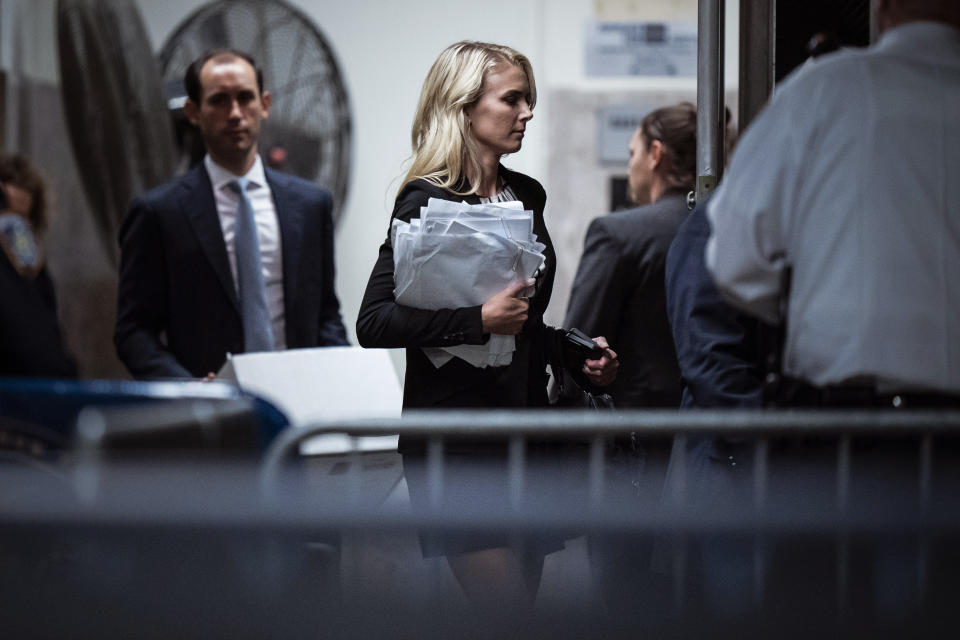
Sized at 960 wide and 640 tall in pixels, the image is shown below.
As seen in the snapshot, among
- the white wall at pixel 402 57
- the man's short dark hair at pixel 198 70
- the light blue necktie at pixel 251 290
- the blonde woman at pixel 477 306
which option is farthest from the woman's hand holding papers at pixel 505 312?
Answer: the white wall at pixel 402 57

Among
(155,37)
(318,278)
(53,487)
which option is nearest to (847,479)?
(53,487)

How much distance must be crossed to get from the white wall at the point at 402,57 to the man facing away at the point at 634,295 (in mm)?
1459

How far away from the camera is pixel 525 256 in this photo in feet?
5.75

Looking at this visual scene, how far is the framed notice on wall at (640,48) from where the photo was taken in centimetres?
405

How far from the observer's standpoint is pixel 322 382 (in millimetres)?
2336

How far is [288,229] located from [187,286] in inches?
9.9

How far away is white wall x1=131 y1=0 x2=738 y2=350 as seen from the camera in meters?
4.05

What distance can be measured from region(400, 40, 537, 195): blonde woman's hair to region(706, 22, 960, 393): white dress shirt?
24.2 inches

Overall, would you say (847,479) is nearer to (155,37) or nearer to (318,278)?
(318,278)

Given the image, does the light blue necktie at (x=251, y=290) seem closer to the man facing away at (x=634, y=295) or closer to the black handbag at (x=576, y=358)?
the man facing away at (x=634, y=295)

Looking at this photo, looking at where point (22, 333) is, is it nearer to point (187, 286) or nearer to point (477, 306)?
point (187, 286)

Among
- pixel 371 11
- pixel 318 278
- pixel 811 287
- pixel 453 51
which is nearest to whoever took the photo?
pixel 811 287

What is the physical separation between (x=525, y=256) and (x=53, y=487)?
89 centimetres

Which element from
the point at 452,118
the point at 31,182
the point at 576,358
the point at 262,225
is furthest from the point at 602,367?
the point at 31,182
